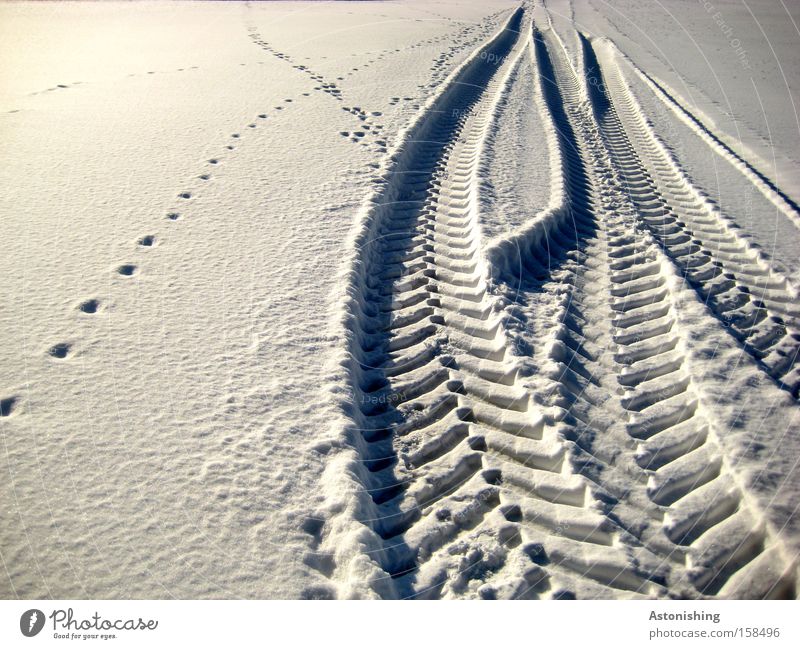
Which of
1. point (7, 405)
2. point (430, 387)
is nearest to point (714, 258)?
point (430, 387)

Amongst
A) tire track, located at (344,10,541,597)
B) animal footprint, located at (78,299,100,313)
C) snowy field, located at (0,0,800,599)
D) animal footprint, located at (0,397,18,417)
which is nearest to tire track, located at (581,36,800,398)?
snowy field, located at (0,0,800,599)

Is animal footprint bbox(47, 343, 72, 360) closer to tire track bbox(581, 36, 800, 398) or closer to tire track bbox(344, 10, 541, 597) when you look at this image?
tire track bbox(344, 10, 541, 597)

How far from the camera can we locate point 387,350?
3.14 m

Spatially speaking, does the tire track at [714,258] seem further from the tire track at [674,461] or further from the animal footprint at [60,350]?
the animal footprint at [60,350]

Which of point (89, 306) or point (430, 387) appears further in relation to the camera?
point (89, 306)

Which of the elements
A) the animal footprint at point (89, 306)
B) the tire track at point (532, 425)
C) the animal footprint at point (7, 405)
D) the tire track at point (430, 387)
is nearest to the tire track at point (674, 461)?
the tire track at point (532, 425)

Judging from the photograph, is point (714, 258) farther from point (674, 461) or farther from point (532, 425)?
point (532, 425)

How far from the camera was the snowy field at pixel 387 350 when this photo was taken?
2.10m

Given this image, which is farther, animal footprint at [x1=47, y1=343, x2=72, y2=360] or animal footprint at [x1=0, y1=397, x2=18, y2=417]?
animal footprint at [x1=47, y1=343, x2=72, y2=360]

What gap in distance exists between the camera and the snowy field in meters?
2.10

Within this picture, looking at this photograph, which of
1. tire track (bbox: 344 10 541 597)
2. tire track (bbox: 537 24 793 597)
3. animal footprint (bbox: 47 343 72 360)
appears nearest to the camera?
tire track (bbox: 537 24 793 597)

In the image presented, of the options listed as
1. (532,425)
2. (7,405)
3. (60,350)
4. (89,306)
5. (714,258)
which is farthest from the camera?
(714,258)

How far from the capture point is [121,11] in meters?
11.1
